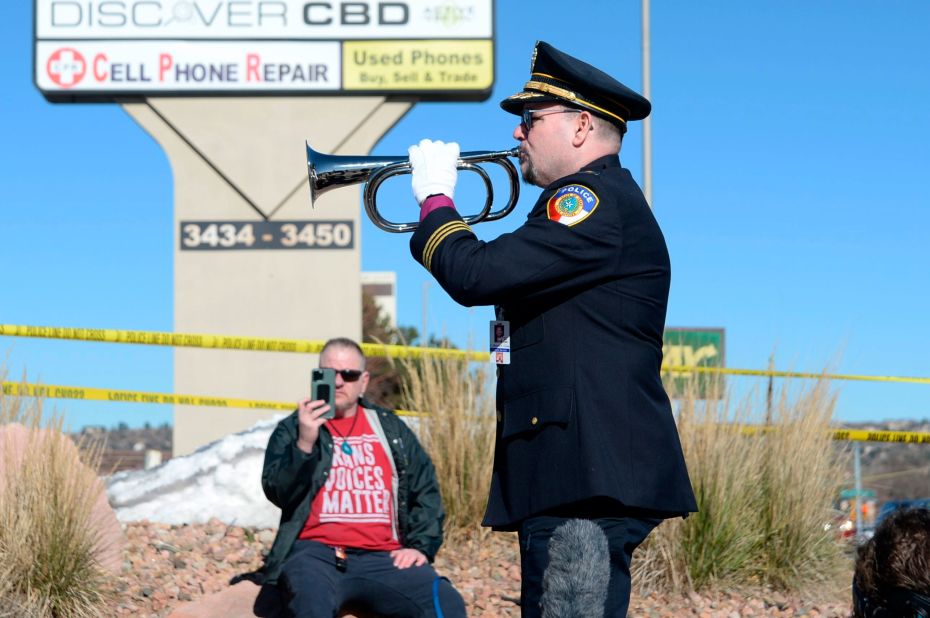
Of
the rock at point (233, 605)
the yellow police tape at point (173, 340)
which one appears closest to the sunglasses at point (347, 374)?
the rock at point (233, 605)

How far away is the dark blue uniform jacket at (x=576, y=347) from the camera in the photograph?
2344 mm

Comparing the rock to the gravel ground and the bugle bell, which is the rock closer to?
the gravel ground

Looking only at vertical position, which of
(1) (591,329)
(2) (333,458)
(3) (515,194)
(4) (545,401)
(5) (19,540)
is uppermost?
(3) (515,194)

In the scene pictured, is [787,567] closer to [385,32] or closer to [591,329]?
[591,329]

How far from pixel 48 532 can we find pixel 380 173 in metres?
2.57

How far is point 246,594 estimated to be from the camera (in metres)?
4.80

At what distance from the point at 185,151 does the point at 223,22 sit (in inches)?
67.3

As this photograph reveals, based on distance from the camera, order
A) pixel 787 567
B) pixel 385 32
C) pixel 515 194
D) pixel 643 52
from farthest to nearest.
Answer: pixel 643 52 < pixel 385 32 < pixel 787 567 < pixel 515 194

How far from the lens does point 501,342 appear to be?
8.14 ft

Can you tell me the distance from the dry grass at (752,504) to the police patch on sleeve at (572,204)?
11.2 ft

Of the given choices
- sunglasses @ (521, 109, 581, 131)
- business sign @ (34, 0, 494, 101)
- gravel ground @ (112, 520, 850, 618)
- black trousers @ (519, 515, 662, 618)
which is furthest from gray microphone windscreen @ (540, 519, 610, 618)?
business sign @ (34, 0, 494, 101)

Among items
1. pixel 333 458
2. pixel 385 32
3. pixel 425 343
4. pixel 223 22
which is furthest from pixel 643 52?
pixel 333 458

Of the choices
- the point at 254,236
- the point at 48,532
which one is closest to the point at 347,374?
the point at 48,532

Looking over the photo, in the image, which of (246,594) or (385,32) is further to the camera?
(385,32)
